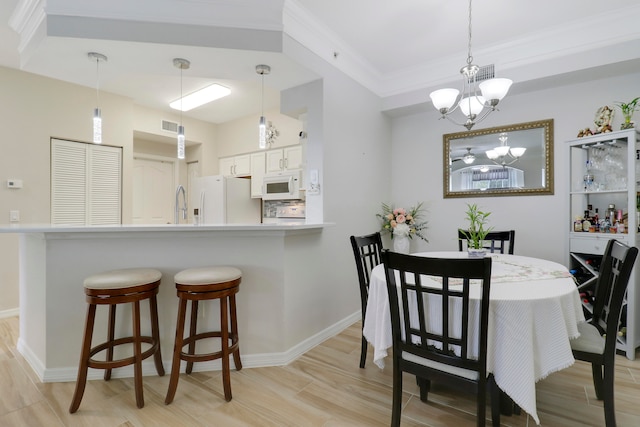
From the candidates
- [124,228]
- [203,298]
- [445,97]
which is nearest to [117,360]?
[203,298]

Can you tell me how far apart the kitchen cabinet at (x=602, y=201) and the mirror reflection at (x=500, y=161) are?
0.27 meters

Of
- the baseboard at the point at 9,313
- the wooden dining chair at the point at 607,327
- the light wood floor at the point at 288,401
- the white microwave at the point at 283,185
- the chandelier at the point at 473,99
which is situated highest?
the chandelier at the point at 473,99

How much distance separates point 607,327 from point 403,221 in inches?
80.5

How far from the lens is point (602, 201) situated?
2.80 metres

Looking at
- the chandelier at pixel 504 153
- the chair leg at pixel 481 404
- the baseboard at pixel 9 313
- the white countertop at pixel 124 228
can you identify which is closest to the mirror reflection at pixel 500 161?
the chandelier at pixel 504 153

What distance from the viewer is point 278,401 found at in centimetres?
187

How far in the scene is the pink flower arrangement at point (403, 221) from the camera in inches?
132

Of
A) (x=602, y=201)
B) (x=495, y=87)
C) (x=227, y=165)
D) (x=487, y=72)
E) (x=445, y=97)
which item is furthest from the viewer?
(x=227, y=165)

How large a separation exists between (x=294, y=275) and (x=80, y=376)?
56.3 inches

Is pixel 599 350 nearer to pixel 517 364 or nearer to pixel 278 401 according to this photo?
pixel 517 364

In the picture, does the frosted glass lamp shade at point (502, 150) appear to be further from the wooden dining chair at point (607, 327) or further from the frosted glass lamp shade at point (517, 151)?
the wooden dining chair at point (607, 327)

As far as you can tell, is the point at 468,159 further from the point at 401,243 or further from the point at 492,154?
the point at 401,243

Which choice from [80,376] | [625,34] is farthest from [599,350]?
[80,376]

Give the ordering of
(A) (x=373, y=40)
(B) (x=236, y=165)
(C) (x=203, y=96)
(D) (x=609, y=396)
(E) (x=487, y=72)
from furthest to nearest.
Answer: (B) (x=236, y=165)
(C) (x=203, y=96)
(E) (x=487, y=72)
(A) (x=373, y=40)
(D) (x=609, y=396)
